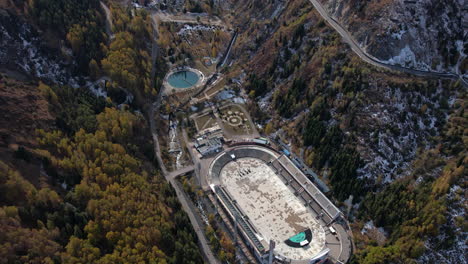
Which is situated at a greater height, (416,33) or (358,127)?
(416,33)

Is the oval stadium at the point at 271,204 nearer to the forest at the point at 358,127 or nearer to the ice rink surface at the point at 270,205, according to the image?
the ice rink surface at the point at 270,205

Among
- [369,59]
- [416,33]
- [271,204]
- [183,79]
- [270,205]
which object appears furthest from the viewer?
[183,79]

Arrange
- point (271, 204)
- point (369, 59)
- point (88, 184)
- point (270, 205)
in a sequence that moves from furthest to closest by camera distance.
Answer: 1. point (369, 59)
2. point (271, 204)
3. point (270, 205)
4. point (88, 184)

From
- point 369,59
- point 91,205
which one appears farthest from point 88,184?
point 369,59

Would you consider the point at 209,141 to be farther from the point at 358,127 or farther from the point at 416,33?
the point at 416,33

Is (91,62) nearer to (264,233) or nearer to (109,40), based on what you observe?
(109,40)

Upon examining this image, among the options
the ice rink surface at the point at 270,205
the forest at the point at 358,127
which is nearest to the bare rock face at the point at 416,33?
the forest at the point at 358,127
